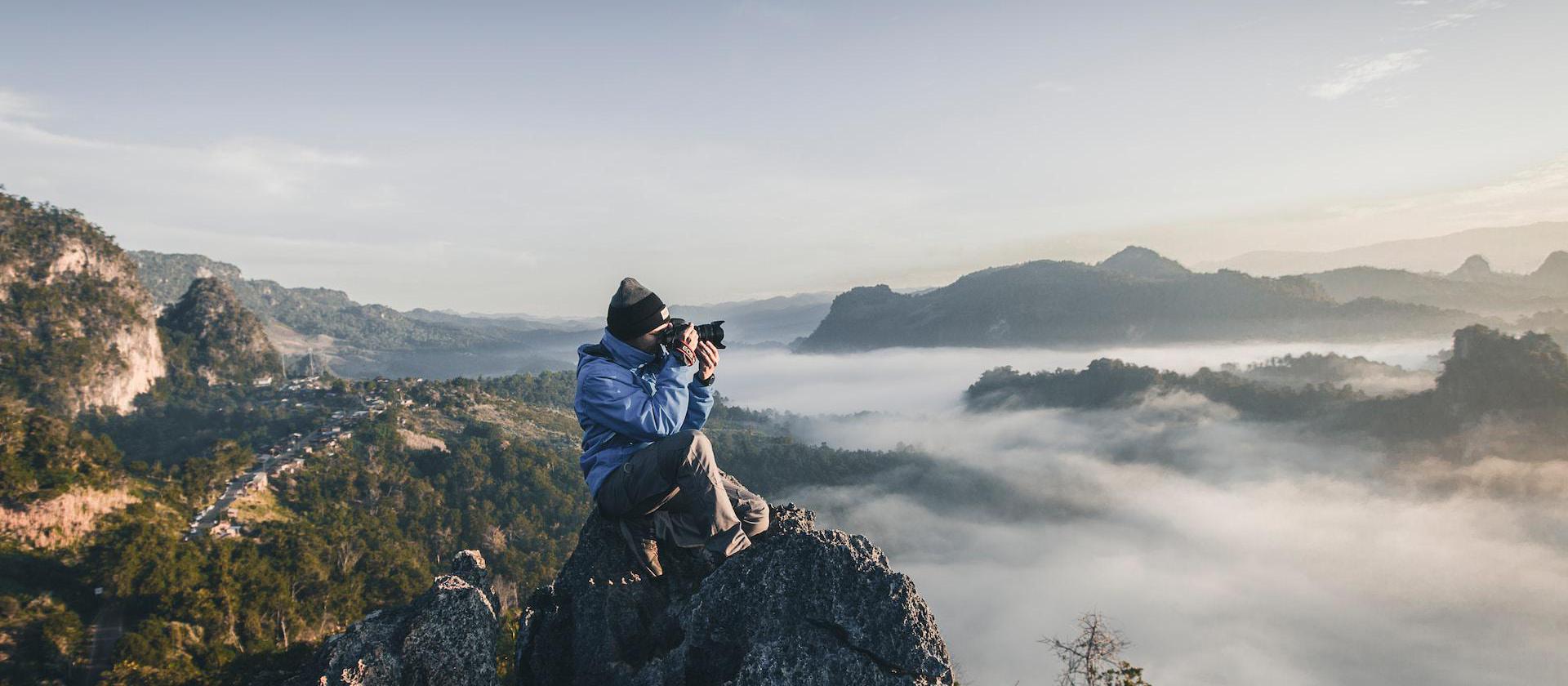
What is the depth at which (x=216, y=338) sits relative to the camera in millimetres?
163875

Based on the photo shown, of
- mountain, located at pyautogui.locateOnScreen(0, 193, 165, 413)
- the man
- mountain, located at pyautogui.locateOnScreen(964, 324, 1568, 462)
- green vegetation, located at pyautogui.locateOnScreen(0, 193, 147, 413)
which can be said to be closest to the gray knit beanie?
the man

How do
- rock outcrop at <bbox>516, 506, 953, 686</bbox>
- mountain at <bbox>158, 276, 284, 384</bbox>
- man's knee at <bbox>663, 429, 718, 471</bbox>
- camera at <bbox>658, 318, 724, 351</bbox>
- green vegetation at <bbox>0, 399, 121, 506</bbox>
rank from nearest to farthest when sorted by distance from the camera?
rock outcrop at <bbox>516, 506, 953, 686</bbox> → man's knee at <bbox>663, 429, 718, 471</bbox> → camera at <bbox>658, 318, 724, 351</bbox> → green vegetation at <bbox>0, 399, 121, 506</bbox> → mountain at <bbox>158, 276, 284, 384</bbox>

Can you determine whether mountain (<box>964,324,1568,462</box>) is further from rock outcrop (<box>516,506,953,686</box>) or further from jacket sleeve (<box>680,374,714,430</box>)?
jacket sleeve (<box>680,374,714,430</box>)

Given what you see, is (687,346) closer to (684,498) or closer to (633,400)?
(633,400)

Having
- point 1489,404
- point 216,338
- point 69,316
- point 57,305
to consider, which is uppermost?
point 57,305

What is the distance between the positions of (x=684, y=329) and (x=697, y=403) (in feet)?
2.65

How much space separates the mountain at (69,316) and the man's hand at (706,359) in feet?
510

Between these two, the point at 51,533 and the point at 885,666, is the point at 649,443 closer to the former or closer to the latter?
the point at 885,666

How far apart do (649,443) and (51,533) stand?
64938 mm

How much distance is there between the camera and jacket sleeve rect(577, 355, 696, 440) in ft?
19.7

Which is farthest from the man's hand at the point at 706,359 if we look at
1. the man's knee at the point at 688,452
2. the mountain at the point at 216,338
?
the mountain at the point at 216,338

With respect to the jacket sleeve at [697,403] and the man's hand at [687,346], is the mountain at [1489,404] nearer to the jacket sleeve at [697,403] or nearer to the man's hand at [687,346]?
the jacket sleeve at [697,403]

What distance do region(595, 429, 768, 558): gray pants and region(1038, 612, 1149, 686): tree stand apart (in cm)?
671

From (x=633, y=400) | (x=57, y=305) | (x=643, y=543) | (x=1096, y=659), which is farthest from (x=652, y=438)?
(x=57, y=305)
